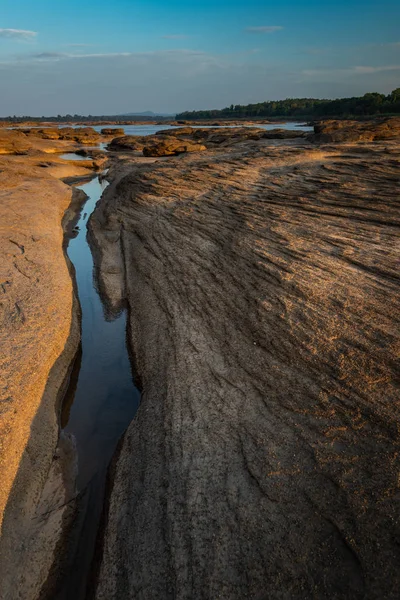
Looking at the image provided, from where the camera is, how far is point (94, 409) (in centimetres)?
775

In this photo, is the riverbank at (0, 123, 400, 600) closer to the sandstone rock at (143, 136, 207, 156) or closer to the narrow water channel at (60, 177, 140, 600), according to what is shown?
the narrow water channel at (60, 177, 140, 600)

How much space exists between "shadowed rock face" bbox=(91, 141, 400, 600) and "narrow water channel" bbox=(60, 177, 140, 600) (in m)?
0.39

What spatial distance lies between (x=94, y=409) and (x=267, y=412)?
3.73 m

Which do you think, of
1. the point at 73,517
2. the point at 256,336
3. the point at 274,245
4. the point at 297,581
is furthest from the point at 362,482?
the point at 274,245

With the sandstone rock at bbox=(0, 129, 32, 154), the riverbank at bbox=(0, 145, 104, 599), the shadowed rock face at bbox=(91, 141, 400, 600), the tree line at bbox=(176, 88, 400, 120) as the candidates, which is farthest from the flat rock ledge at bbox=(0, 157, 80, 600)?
the tree line at bbox=(176, 88, 400, 120)

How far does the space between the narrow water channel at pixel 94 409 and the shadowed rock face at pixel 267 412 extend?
1.30ft

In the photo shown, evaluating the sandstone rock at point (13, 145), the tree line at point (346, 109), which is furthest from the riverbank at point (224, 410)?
the tree line at point (346, 109)

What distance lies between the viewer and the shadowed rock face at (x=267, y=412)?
408 centimetres

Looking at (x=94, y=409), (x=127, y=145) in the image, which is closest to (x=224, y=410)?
(x=94, y=409)

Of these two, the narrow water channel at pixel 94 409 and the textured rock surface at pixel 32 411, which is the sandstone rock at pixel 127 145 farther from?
the narrow water channel at pixel 94 409

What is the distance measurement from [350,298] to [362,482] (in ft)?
13.2

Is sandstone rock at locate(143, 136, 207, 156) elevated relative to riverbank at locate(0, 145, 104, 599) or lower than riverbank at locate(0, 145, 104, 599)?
elevated

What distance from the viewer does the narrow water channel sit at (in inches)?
207

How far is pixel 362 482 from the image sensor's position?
4.48 meters
